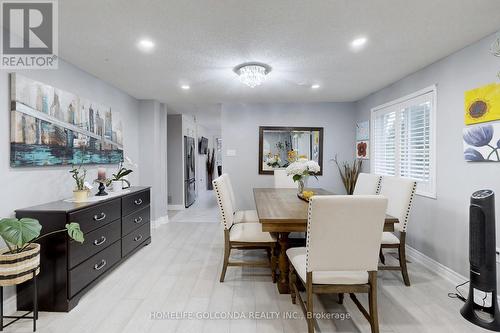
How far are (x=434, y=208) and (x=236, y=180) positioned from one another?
3111 mm

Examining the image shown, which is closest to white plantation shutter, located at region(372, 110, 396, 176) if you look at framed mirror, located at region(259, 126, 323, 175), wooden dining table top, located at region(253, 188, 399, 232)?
framed mirror, located at region(259, 126, 323, 175)

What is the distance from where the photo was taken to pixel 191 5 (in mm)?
1728

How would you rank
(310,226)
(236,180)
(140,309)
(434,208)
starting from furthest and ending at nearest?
(236,180) → (434,208) → (140,309) → (310,226)

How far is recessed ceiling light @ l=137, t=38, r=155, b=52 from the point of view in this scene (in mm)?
2238

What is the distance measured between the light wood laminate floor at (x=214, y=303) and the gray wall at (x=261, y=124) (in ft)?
6.68

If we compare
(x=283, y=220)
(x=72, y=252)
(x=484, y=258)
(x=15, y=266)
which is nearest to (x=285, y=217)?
(x=283, y=220)

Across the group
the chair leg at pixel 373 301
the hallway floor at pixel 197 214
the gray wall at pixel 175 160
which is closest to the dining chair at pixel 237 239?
the chair leg at pixel 373 301

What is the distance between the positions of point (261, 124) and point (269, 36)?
2630 mm

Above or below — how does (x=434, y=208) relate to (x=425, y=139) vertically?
below

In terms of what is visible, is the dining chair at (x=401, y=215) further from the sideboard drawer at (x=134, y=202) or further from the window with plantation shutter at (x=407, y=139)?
the sideboard drawer at (x=134, y=202)

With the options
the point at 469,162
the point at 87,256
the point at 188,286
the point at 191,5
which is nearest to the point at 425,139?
the point at 469,162

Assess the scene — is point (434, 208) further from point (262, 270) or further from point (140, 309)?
point (140, 309)

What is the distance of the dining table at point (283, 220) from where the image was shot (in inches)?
77.4

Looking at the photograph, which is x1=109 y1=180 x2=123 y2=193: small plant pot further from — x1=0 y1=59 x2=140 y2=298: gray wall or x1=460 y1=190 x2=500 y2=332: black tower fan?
x1=460 y1=190 x2=500 y2=332: black tower fan
